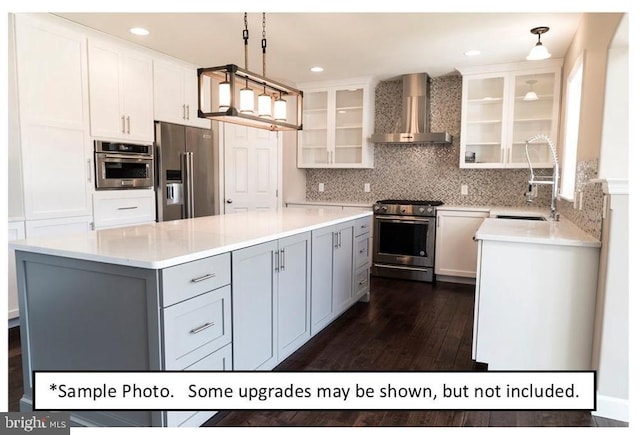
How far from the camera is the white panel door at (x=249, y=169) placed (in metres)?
4.92

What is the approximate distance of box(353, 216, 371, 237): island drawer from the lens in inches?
141

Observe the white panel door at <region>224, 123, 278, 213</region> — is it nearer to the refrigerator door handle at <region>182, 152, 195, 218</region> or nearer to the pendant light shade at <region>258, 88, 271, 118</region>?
the refrigerator door handle at <region>182, 152, 195, 218</region>

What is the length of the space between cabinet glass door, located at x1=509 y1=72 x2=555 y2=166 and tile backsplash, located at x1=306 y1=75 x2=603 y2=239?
0.87ft

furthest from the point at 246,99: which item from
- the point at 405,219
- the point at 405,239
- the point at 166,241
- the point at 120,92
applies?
the point at 405,239

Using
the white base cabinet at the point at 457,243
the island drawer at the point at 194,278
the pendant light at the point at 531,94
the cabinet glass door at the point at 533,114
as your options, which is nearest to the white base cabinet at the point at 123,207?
the island drawer at the point at 194,278

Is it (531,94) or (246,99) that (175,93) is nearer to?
(246,99)

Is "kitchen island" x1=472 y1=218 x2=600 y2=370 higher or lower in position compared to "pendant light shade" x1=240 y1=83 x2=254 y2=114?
lower

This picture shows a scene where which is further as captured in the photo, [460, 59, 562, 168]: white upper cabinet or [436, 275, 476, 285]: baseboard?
[436, 275, 476, 285]: baseboard

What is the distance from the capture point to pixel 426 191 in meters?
5.27

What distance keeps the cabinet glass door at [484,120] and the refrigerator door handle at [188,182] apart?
9.92 feet

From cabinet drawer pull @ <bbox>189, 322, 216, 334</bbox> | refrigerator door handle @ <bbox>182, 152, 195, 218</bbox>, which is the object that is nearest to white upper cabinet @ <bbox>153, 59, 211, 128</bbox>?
refrigerator door handle @ <bbox>182, 152, 195, 218</bbox>

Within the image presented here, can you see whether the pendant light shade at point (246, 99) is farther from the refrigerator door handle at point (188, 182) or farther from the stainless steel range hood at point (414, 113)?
the stainless steel range hood at point (414, 113)

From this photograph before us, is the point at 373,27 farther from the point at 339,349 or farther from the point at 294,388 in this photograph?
the point at 294,388
